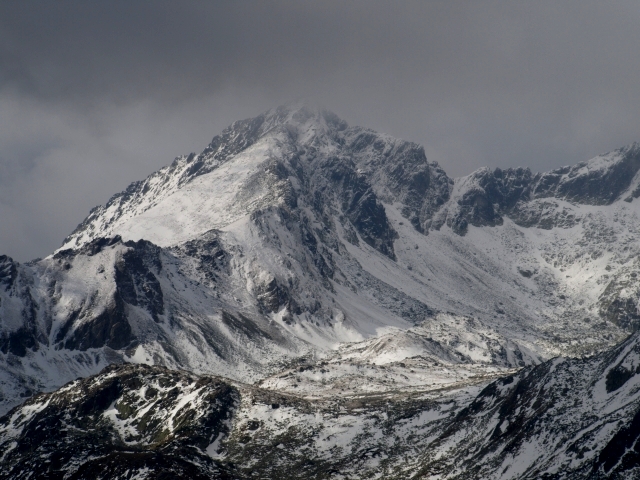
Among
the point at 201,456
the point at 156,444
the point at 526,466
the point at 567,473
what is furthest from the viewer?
the point at 156,444

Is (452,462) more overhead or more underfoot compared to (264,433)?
more underfoot

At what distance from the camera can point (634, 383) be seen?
14138cm

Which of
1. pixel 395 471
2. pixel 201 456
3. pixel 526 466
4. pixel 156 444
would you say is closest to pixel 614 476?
pixel 526 466

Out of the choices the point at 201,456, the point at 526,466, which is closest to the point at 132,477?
the point at 201,456

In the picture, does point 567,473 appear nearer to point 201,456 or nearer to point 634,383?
point 634,383

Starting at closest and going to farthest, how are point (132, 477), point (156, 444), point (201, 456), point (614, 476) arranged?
point (614, 476) < point (132, 477) < point (201, 456) < point (156, 444)

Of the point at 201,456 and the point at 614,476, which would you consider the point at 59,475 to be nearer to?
the point at 201,456

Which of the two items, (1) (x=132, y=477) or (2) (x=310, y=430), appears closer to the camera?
(1) (x=132, y=477)

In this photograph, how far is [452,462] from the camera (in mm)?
159125

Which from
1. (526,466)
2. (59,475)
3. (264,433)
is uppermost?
(59,475)

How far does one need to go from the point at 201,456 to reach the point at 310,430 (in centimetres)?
3427

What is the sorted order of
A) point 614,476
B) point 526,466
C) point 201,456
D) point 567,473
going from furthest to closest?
point 201,456, point 526,466, point 567,473, point 614,476

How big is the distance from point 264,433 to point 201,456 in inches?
1073

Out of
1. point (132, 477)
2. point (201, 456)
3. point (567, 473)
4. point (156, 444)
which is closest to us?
point (567, 473)
